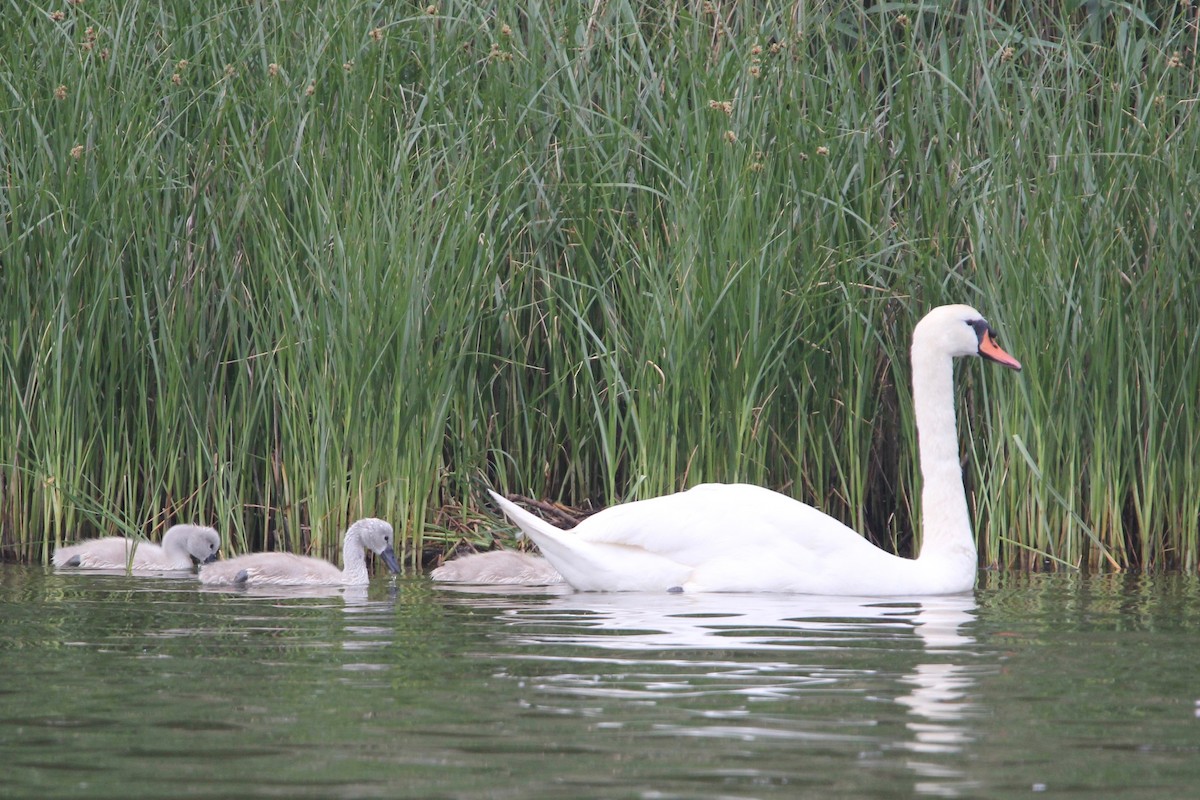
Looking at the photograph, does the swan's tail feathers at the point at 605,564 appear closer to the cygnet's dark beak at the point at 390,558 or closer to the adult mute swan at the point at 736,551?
the adult mute swan at the point at 736,551

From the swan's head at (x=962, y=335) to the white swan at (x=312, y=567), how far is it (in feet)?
7.45

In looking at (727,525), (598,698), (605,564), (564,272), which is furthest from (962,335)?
(598,698)

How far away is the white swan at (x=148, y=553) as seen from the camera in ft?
25.8

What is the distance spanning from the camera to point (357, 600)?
7.04m

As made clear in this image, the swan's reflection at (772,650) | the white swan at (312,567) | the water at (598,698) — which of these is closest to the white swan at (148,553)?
the white swan at (312,567)

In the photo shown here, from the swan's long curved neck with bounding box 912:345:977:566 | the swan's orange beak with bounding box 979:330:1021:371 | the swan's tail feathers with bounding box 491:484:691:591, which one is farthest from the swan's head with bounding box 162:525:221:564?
the swan's orange beak with bounding box 979:330:1021:371

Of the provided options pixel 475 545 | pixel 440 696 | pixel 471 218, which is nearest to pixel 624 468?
pixel 475 545

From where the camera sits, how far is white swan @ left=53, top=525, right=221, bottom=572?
7852 mm

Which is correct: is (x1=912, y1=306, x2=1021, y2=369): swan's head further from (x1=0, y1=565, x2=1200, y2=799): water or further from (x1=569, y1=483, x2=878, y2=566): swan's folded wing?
(x1=0, y1=565, x2=1200, y2=799): water

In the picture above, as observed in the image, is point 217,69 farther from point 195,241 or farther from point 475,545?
point 475,545

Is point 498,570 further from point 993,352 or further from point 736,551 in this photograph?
point 993,352

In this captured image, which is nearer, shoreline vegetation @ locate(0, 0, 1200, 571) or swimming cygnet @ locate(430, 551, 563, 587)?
swimming cygnet @ locate(430, 551, 563, 587)

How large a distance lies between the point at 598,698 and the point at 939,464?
3.17 meters

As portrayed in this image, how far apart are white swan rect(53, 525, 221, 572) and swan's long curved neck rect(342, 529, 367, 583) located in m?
0.68
